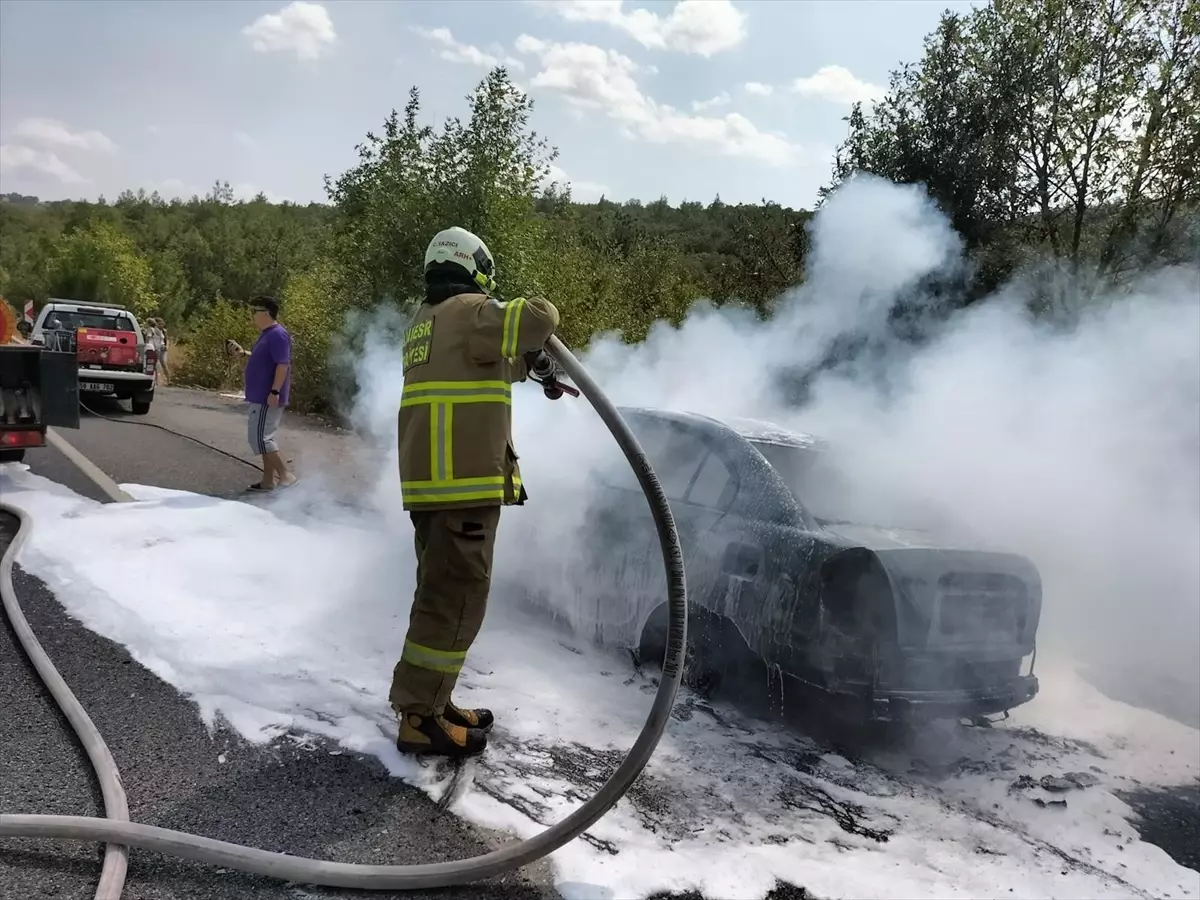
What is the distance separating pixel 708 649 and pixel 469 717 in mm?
1187

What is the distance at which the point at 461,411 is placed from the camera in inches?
121

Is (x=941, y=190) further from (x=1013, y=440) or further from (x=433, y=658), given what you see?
(x=433, y=658)

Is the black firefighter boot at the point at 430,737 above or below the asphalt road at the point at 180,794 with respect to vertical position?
above

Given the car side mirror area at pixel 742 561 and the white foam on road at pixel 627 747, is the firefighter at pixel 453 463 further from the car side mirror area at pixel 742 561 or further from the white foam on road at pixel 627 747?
the car side mirror area at pixel 742 561

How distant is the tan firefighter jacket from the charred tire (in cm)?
134

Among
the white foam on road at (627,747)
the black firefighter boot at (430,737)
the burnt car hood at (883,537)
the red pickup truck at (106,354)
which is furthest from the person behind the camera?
the red pickup truck at (106,354)

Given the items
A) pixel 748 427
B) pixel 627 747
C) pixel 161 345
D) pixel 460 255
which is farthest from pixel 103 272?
pixel 627 747

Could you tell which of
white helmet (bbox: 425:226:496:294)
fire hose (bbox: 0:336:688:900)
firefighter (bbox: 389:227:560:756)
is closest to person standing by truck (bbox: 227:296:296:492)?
white helmet (bbox: 425:226:496:294)

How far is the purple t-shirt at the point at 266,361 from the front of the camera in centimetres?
752

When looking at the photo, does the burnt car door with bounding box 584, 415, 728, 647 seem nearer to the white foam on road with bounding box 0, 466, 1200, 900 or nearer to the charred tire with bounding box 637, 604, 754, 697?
the charred tire with bounding box 637, 604, 754, 697

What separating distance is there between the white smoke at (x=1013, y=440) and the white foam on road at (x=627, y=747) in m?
0.72

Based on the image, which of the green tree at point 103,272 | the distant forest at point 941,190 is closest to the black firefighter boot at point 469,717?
the distant forest at point 941,190

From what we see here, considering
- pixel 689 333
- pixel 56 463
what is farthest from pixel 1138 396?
pixel 56 463

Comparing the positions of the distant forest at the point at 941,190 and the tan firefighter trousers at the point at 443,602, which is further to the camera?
the distant forest at the point at 941,190
